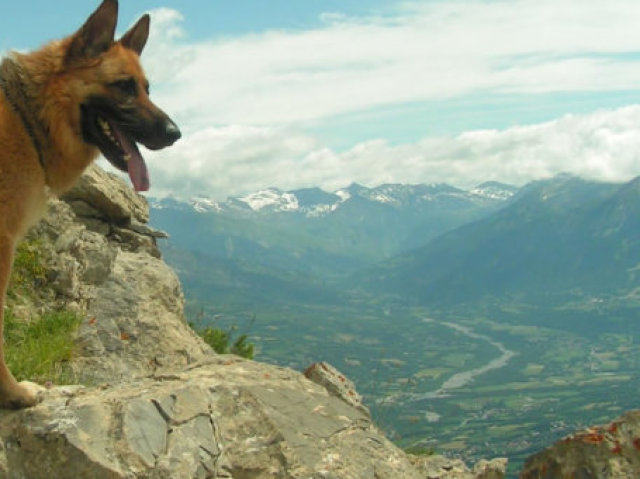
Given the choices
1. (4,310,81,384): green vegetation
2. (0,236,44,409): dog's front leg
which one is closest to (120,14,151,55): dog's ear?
(0,236,44,409): dog's front leg

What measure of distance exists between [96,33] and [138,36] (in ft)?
2.71

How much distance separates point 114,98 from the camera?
7277 mm

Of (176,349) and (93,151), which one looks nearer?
(93,151)

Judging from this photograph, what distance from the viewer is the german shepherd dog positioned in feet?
22.4

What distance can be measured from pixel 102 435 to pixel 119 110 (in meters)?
3.52

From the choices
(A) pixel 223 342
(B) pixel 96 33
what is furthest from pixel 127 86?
(A) pixel 223 342

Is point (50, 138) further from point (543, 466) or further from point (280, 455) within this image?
point (543, 466)

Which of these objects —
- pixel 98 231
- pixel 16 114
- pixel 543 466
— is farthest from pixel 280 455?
pixel 98 231

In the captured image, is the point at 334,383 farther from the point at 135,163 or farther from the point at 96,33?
the point at 96,33

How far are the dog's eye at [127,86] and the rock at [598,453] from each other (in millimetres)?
8475

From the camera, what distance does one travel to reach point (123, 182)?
19.4 metres

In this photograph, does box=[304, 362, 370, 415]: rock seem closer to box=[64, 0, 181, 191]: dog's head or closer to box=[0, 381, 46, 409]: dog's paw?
box=[64, 0, 181, 191]: dog's head

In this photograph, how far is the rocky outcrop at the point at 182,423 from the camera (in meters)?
6.64

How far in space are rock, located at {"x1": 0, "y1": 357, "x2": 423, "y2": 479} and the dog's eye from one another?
346 cm
